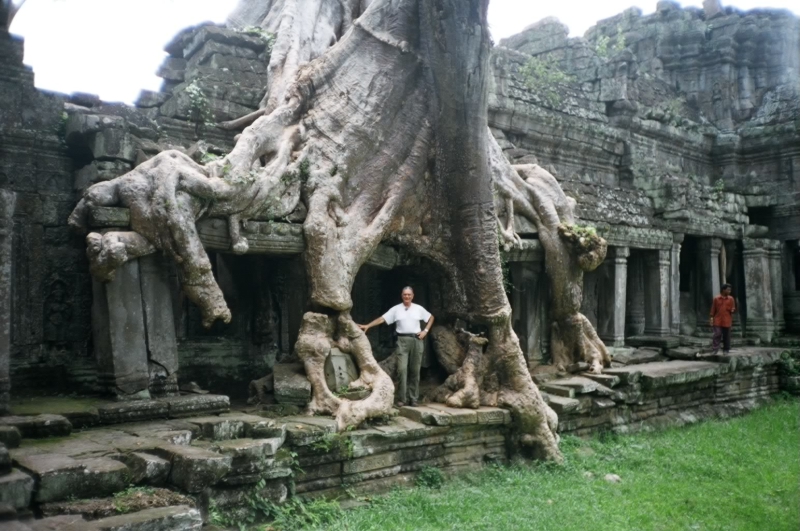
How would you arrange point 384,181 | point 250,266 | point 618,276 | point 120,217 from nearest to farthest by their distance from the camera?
point 120,217 < point 384,181 < point 250,266 < point 618,276

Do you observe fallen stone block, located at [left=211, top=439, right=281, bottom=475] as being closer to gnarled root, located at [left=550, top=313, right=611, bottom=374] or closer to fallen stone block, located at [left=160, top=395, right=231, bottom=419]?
fallen stone block, located at [left=160, top=395, right=231, bottom=419]

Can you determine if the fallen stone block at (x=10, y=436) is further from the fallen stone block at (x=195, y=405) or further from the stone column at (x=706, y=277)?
the stone column at (x=706, y=277)

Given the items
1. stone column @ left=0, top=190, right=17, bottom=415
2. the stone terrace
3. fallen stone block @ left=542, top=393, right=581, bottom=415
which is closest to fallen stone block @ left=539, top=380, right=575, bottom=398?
the stone terrace

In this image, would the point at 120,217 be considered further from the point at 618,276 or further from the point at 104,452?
the point at 618,276

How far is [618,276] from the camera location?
10938 millimetres

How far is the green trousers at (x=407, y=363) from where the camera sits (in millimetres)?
7277

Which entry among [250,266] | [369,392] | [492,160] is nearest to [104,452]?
[369,392]

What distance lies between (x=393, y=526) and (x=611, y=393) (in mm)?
4378

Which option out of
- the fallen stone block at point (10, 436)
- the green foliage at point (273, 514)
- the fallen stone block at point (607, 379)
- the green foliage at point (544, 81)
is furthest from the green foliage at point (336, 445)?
the green foliage at point (544, 81)

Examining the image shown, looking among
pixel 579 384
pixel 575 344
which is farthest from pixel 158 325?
pixel 575 344

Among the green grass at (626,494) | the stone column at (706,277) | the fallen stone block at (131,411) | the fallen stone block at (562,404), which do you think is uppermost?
the stone column at (706,277)

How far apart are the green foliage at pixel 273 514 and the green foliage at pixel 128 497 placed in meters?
0.64

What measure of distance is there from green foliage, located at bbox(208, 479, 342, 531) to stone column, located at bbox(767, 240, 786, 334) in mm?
11071

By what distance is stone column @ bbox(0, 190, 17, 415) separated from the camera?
516 cm
